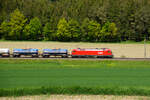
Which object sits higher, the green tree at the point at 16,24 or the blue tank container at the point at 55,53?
the green tree at the point at 16,24

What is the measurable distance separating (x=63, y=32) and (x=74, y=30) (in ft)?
11.2

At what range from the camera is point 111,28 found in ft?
255

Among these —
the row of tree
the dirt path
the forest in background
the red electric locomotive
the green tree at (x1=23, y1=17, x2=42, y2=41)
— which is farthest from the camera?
the green tree at (x1=23, y1=17, x2=42, y2=41)

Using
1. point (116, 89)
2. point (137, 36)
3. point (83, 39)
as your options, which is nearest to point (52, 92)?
point (116, 89)

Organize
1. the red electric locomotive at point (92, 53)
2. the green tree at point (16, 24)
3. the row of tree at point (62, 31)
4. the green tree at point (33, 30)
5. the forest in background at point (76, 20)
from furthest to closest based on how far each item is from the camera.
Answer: the green tree at point (33, 30), the forest in background at point (76, 20), the row of tree at point (62, 31), the green tree at point (16, 24), the red electric locomotive at point (92, 53)

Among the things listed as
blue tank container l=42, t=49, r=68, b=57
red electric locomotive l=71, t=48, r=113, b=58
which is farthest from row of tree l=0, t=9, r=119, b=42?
blue tank container l=42, t=49, r=68, b=57

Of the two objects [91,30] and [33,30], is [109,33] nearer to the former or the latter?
[91,30]

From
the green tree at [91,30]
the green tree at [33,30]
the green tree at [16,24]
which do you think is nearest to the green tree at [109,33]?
the green tree at [91,30]

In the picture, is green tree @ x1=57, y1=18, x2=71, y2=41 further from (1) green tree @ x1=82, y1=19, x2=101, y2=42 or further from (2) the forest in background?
(1) green tree @ x1=82, y1=19, x2=101, y2=42

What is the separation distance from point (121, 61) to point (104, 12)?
1353 inches

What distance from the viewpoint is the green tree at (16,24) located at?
76688mm

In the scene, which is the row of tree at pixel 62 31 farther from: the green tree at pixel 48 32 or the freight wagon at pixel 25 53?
the freight wagon at pixel 25 53

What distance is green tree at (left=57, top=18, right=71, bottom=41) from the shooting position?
76019mm

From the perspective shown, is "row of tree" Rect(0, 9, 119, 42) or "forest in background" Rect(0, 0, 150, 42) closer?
"row of tree" Rect(0, 9, 119, 42)
